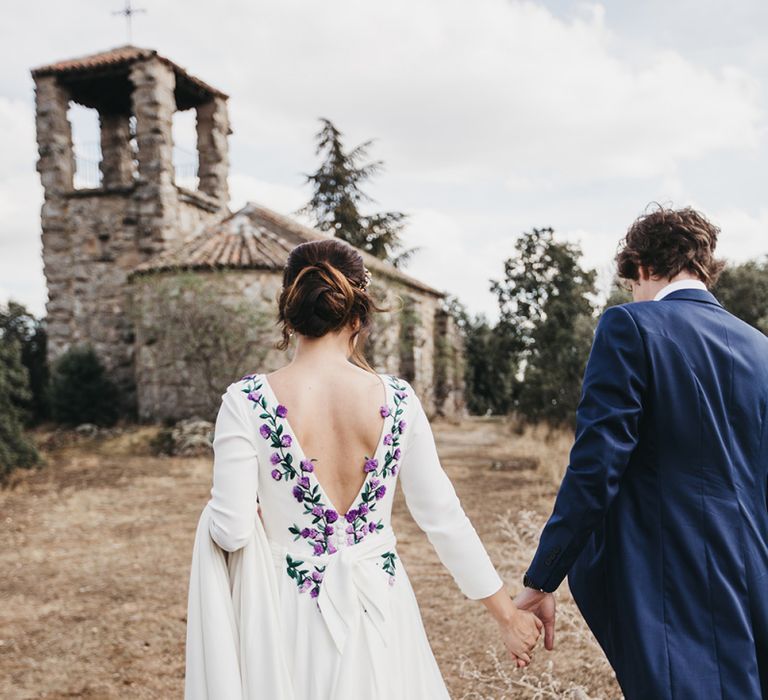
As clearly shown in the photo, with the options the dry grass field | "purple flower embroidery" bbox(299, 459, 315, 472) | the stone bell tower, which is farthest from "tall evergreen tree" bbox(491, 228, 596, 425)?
"purple flower embroidery" bbox(299, 459, 315, 472)

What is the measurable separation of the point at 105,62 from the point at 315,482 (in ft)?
50.6

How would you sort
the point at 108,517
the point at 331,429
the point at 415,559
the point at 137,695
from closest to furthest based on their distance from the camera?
the point at 331,429 < the point at 137,695 < the point at 415,559 < the point at 108,517

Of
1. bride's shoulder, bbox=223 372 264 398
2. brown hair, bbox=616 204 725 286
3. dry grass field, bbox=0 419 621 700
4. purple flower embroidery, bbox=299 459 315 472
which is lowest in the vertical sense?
dry grass field, bbox=0 419 621 700

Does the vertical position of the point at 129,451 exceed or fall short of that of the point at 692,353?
it falls short

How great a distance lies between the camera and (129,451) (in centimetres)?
1205

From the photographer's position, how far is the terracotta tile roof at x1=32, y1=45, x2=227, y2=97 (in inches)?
579

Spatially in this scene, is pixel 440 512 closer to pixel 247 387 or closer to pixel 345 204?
pixel 247 387

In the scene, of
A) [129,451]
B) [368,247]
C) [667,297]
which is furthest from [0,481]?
[368,247]

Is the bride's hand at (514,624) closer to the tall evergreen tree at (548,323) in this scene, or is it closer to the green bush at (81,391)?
the tall evergreen tree at (548,323)

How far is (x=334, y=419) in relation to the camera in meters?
2.04

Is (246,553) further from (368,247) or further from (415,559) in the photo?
(368,247)

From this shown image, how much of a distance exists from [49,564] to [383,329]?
31.1 feet

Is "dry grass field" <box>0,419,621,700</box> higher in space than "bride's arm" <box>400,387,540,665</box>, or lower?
lower

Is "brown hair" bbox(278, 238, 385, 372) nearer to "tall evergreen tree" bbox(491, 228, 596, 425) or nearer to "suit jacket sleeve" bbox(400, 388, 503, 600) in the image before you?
"suit jacket sleeve" bbox(400, 388, 503, 600)
